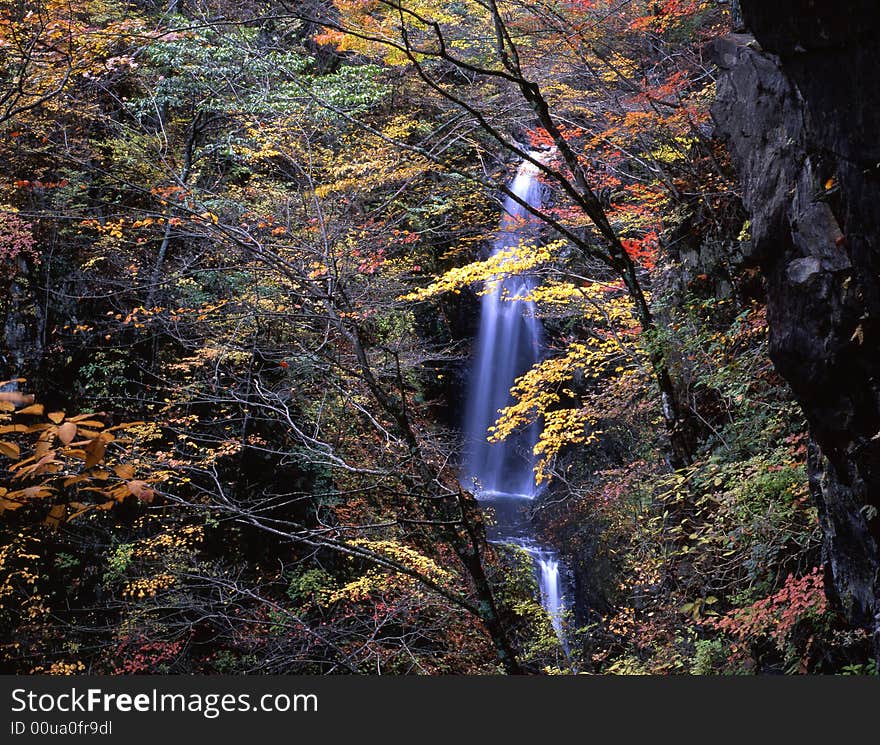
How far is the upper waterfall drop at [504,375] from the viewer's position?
661 inches

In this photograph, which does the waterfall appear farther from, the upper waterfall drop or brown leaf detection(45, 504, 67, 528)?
brown leaf detection(45, 504, 67, 528)

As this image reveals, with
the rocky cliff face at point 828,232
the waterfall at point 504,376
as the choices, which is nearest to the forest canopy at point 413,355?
the rocky cliff face at point 828,232

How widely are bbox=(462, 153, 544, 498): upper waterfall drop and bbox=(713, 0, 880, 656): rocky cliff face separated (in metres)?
12.1

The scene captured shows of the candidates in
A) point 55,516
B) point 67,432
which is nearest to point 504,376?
point 55,516

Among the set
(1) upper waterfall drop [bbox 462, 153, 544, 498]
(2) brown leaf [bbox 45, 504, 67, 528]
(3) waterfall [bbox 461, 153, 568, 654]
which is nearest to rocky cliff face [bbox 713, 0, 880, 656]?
(2) brown leaf [bbox 45, 504, 67, 528]

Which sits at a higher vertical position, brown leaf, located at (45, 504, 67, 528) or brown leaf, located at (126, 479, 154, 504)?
brown leaf, located at (126, 479, 154, 504)

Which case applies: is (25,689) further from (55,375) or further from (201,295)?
(55,375)

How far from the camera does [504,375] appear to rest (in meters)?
16.9

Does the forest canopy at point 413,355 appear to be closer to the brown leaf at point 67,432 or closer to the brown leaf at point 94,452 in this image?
the brown leaf at point 94,452

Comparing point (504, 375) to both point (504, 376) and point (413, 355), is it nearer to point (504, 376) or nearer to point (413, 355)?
point (504, 376)

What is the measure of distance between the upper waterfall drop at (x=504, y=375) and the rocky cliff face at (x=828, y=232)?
1209 cm

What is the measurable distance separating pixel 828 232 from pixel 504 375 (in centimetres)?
1298

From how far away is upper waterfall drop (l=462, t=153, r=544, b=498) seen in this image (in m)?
16.8

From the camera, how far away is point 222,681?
12.8ft
